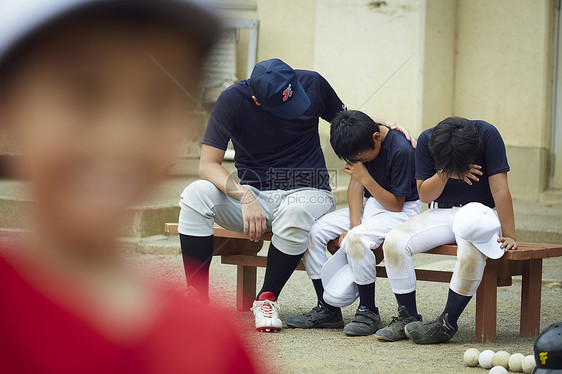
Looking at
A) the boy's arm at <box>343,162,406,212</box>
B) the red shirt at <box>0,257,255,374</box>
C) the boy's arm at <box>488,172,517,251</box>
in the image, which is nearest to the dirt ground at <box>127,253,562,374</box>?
the boy's arm at <box>488,172,517,251</box>

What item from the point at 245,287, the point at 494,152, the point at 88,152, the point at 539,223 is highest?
the point at 494,152

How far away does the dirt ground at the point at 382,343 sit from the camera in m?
3.17

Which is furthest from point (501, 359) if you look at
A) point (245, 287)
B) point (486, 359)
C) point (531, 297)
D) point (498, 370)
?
point (245, 287)

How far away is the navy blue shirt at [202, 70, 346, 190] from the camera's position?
13.1ft

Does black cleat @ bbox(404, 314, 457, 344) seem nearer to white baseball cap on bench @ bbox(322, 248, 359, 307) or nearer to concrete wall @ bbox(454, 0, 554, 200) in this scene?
white baseball cap on bench @ bbox(322, 248, 359, 307)

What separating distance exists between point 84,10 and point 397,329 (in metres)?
3.37

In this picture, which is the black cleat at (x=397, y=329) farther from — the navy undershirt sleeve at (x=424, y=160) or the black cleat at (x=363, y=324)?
the navy undershirt sleeve at (x=424, y=160)

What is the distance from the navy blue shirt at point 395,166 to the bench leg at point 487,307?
0.58m

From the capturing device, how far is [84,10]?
1.36 feet

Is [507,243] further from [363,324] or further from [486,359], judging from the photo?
[363,324]

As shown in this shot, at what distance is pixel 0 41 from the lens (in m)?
0.40

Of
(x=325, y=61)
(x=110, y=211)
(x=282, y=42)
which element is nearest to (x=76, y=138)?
(x=110, y=211)

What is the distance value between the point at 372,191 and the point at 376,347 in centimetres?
75

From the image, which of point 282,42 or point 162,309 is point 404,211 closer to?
point 162,309
